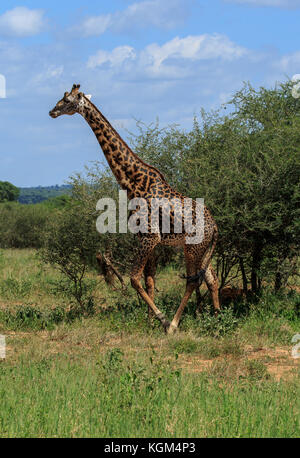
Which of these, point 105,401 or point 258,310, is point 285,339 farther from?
point 105,401

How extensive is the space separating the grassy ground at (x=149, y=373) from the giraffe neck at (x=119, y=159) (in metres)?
2.01

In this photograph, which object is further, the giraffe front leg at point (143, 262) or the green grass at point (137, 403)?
the giraffe front leg at point (143, 262)

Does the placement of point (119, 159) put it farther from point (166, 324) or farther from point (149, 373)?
point (149, 373)

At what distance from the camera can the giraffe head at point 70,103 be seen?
856cm

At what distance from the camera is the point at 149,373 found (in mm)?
6406

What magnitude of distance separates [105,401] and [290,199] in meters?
5.36

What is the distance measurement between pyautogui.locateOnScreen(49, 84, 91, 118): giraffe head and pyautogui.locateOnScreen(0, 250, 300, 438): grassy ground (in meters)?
3.12

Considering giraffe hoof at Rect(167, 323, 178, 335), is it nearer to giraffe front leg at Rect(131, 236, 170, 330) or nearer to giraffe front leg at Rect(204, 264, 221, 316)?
giraffe front leg at Rect(131, 236, 170, 330)

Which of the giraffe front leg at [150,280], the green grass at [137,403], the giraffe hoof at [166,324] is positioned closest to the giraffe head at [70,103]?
the giraffe front leg at [150,280]

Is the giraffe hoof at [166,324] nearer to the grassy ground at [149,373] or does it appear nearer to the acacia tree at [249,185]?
the grassy ground at [149,373]

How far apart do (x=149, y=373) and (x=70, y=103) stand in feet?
13.6

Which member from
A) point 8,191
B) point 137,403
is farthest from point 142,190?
point 8,191

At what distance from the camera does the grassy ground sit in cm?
492

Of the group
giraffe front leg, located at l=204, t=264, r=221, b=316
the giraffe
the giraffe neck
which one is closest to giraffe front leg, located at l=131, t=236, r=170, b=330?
the giraffe
